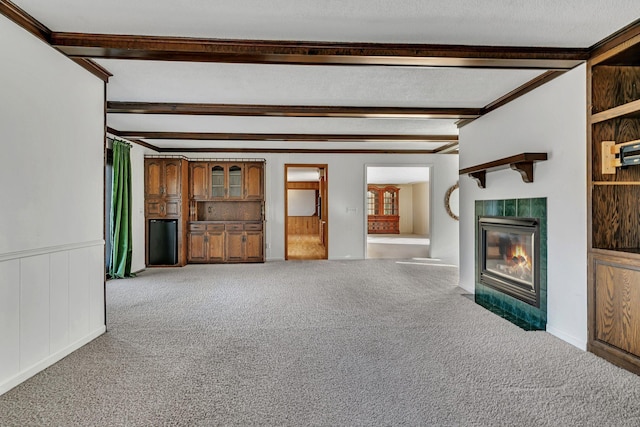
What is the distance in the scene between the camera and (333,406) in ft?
6.77

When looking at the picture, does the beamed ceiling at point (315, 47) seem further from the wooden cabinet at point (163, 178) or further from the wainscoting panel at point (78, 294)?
the wooden cabinet at point (163, 178)

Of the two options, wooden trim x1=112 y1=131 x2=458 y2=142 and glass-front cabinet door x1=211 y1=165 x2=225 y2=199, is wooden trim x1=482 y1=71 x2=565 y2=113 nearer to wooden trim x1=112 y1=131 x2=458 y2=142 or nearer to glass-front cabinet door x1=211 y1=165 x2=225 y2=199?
wooden trim x1=112 y1=131 x2=458 y2=142

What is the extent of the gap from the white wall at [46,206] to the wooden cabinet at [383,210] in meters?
13.0

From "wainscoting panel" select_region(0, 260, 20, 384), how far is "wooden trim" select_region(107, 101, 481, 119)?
98.2 inches

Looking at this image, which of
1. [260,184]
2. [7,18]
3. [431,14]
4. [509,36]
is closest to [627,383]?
[509,36]

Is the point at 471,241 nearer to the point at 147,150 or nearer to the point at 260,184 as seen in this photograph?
the point at 260,184

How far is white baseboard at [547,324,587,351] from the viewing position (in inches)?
115

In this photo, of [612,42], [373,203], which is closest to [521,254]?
[612,42]

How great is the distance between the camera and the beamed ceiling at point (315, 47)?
2268mm

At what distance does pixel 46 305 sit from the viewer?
258cm

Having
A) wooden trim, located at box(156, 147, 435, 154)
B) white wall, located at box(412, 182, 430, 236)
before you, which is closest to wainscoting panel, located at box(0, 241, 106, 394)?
wooden trim, located at box(156, 147, 435, 154)

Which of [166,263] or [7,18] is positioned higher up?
[7,18]

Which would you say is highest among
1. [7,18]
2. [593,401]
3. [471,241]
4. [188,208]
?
[7,18]

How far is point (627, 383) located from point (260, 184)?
20.6ft
